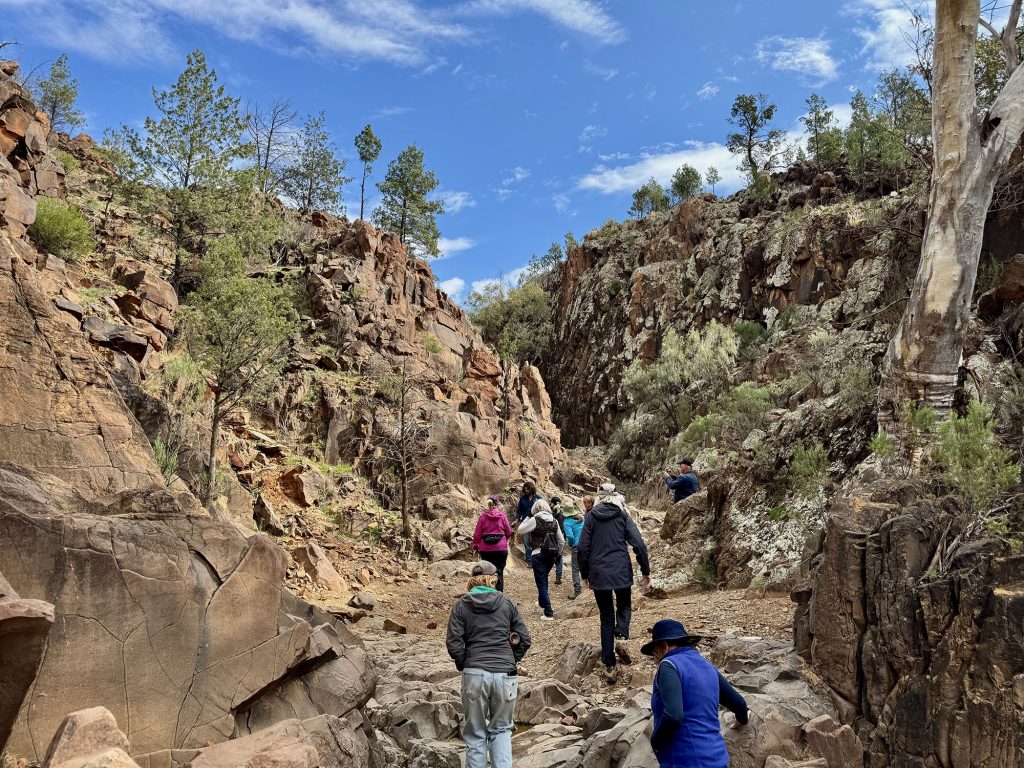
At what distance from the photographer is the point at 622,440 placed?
39375mm

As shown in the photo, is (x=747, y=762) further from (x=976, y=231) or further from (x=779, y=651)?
(x=976, y=231)

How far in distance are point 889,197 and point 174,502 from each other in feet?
123

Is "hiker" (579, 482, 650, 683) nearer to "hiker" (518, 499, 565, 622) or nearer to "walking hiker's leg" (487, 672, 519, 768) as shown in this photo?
"walking hiker's leg" (487, 672, 519, 768)

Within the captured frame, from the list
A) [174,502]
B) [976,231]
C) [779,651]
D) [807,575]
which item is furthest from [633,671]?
[976,231]

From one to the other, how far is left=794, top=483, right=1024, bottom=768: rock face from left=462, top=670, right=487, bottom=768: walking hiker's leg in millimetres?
3095

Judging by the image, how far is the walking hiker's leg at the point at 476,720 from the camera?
5246 millimetres

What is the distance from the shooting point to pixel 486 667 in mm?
5305

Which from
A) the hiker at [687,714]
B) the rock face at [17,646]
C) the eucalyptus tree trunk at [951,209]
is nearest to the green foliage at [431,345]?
the eucalyptus tree trunk at [951,209]

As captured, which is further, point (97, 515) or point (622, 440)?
point (622, 440)

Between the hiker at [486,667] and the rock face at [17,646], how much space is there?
2743 millimetres

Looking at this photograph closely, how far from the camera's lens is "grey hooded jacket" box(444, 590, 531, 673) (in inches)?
211

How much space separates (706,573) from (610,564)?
4247 millimetres

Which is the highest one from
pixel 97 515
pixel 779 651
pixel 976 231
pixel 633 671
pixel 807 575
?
pixel 976 231

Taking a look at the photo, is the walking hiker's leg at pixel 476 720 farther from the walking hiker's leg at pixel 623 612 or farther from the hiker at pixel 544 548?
the hiker at pixel 544 548
